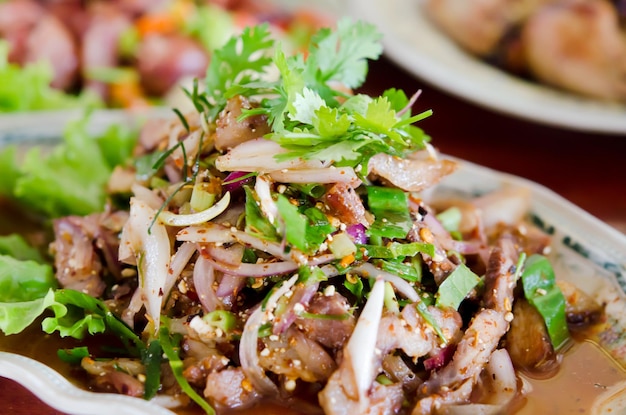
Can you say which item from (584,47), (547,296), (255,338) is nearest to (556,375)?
(547,296)

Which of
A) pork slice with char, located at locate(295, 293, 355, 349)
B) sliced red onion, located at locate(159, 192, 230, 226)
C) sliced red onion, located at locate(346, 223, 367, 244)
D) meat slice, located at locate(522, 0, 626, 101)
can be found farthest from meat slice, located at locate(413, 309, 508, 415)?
meat slice, located at locate(522, 0, 626, 101)

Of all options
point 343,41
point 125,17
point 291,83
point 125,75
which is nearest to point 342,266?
point 291,83

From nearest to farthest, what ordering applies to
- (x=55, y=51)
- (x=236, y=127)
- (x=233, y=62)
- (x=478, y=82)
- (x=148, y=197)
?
(x=236, y=127)
(x=148, y=197)
(x=233, y=62)
(x=478, y=82)
(x=55, y=51)

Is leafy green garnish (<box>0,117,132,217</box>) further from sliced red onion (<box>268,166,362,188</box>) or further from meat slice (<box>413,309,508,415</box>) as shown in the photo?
meat slice (<box>413,309,508,415</box>)

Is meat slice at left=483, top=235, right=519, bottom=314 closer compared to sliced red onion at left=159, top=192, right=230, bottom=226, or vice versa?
sliced red onion at left=159, top=192, right=230, bottom=226

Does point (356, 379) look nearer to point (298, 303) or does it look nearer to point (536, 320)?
point (298, 303)

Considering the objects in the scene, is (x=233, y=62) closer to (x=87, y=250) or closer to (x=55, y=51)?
(x=87, y=250)
